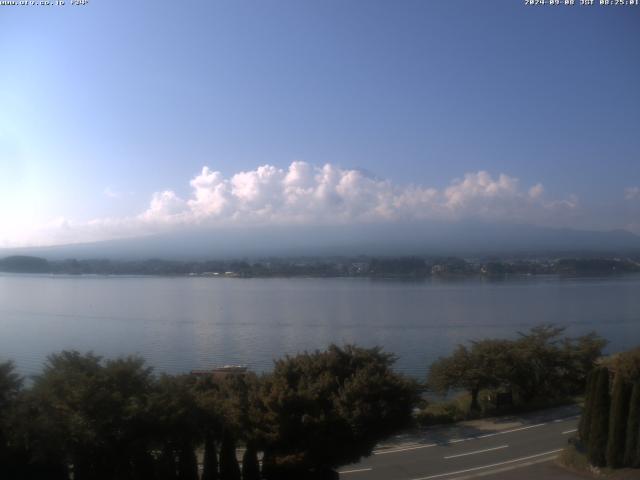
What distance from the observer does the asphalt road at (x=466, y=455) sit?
8.18 m


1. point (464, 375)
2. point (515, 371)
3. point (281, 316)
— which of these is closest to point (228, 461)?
point (464, 375)

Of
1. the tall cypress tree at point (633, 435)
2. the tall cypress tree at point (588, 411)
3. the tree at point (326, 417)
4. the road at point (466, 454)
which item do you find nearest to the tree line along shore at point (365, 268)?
the road at point (466, 454)

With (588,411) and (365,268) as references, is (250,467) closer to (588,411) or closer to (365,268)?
(588,411)

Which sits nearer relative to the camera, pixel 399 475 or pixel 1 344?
pixel 399 475

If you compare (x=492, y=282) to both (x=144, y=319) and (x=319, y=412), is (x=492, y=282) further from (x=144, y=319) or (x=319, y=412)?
(x=319, y=412)

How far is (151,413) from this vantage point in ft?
20.3

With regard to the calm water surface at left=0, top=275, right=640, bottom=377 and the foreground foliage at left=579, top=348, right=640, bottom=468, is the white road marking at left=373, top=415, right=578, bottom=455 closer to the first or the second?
the foreground foliage at left=579, top=348, right=640, bottom=468

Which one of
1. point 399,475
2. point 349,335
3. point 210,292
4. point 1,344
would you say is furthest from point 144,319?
point 399,475

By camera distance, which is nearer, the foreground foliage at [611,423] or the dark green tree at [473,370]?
the foreground foliage at [611,423]

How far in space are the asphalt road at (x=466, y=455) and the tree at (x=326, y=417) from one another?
57.9 inches

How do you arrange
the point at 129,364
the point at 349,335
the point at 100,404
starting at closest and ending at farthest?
the point at 100,404 → the point at 129,364 → the point at 349,335

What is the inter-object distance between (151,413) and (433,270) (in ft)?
191

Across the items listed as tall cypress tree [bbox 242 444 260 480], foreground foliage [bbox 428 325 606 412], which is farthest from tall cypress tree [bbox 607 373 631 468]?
foreground foliage [bbox 428 325 606 412]

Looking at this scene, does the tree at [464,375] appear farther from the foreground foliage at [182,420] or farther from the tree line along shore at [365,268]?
the tree line along shore at [365,268]
